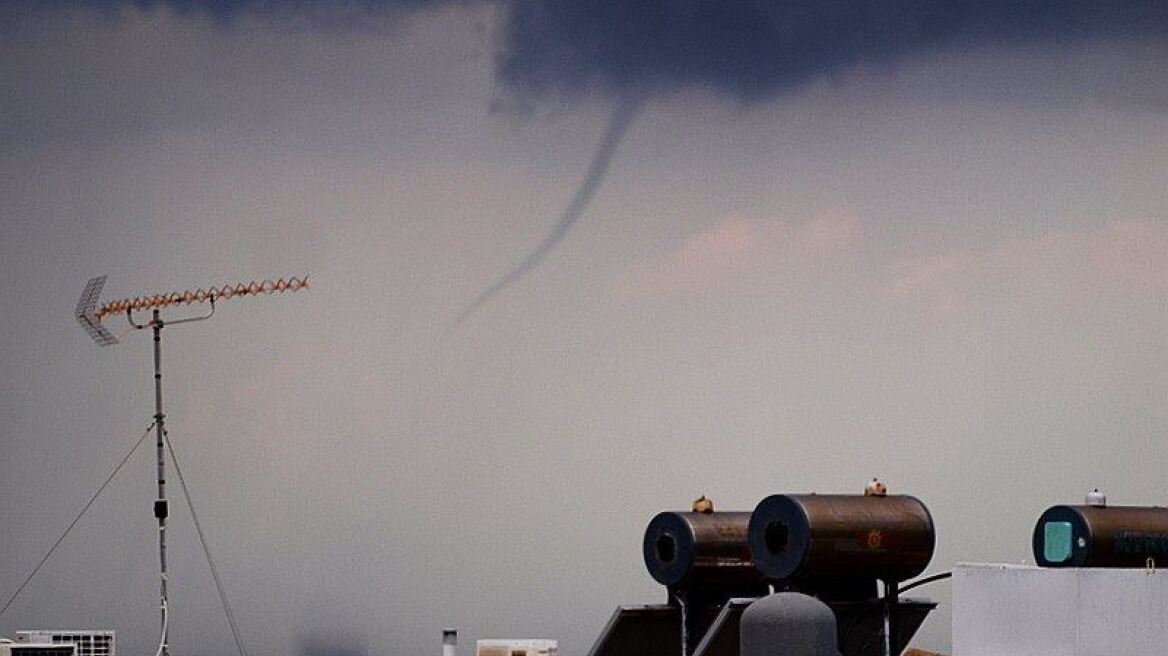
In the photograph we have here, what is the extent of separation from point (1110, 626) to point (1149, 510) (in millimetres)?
1559

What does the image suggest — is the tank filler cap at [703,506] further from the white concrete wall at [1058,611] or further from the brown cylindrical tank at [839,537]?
the white concrete wall at [1058,611]

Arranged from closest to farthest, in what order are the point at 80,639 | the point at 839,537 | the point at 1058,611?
the point at 1058,611
the point at 839,537
the point at 80,639

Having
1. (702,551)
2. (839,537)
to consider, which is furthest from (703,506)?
(839,537)

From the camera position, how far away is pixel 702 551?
810 inches

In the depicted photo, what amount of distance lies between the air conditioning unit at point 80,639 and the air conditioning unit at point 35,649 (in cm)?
7

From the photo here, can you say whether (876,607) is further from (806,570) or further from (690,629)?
(690,629)

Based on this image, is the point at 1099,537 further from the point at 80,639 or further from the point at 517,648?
the point at 80,639

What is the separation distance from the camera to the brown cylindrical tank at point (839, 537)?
17703 millimetres

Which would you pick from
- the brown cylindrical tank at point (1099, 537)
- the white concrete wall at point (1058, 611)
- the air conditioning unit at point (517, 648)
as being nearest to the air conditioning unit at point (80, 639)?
the air conditioning unit at point (517, 648)

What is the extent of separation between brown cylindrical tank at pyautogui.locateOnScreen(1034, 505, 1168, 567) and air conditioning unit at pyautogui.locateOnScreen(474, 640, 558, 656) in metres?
7.14

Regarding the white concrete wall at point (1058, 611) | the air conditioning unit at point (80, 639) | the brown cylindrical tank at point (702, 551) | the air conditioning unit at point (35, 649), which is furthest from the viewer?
the air conditioning unit at point (80, 639)

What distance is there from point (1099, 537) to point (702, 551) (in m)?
5.74

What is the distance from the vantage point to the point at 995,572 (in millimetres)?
15625

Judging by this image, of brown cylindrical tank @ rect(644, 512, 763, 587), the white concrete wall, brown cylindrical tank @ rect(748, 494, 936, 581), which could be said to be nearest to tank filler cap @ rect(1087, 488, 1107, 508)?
the white concrete wall
